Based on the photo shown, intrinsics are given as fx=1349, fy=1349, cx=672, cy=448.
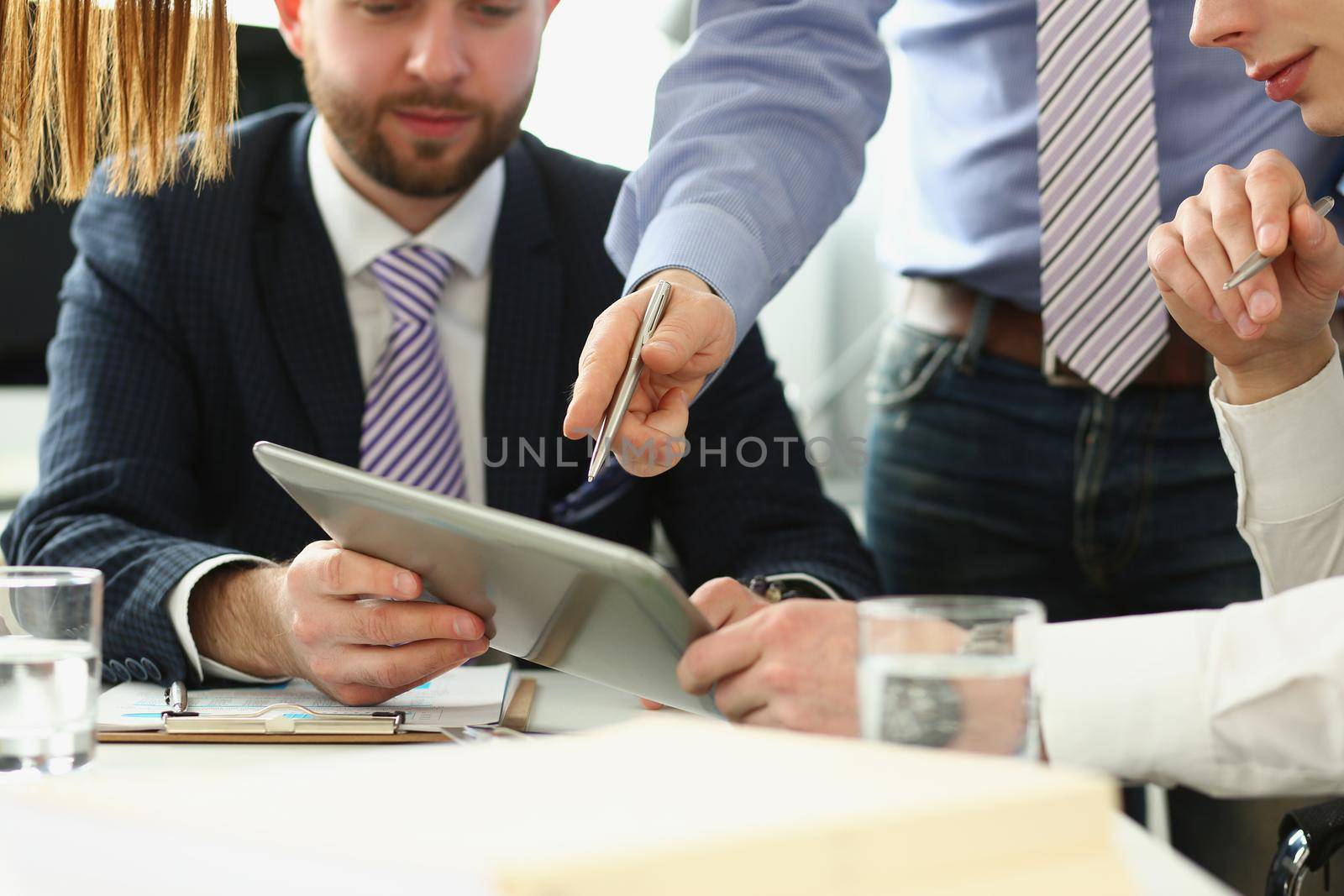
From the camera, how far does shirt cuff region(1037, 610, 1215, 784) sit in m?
0.69

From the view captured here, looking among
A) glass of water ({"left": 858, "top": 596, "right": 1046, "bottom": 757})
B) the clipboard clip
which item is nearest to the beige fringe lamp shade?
the clipboard clip

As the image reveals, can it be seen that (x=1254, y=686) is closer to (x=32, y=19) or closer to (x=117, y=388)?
(x=32, y=19)

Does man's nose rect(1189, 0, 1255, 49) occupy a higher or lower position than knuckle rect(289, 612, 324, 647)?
higher

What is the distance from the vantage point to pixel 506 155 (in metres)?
1.78

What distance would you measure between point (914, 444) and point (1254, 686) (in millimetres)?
838

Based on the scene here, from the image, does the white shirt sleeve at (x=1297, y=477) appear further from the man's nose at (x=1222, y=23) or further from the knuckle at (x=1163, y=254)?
the man's nose at (x=1222, y=23)

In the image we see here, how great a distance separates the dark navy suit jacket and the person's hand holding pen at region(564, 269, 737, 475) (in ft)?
Result: 1.15

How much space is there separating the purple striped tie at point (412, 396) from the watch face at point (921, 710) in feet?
3.30

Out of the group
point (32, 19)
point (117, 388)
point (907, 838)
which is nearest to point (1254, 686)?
point (907, 838)

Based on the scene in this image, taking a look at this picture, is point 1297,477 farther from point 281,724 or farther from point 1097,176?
point 281,724

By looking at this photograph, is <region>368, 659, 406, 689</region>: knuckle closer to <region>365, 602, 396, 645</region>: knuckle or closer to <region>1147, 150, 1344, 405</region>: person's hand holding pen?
<region>365, 602, 396, 645</region>: knuckle

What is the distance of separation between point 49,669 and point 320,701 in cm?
30

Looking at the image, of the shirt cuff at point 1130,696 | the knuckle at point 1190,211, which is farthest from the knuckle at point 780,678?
the knuckle at point 1190,211

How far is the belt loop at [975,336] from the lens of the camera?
1421mm
